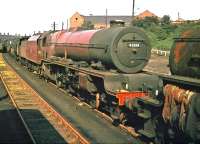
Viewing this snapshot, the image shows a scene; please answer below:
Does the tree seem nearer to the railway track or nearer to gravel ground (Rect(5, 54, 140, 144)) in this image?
gravel ground (Rect(5, 54, 140, 144))

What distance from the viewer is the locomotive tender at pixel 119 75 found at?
12.7 meters

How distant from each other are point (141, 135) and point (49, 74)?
586 inches

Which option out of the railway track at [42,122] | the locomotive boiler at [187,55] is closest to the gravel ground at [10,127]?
the railway track at [42,122]

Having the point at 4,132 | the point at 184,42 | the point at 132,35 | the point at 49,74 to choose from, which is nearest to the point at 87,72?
the point at 132,35

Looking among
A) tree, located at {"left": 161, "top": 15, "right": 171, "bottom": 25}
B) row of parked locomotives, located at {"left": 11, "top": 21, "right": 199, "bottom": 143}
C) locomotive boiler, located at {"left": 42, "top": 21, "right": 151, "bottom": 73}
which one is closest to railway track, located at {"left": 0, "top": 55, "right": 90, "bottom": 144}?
row of parked locomotives, located at {"left": 11, "top": 21, "right": 199, "bottom": 143}

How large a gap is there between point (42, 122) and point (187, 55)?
751cm

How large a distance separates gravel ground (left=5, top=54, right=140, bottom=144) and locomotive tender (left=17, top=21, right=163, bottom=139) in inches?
19.7

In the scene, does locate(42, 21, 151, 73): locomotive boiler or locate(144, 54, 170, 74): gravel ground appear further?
locate(144, 54, 170, 74): gravel ground

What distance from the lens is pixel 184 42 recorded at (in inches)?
419

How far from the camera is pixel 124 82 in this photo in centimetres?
1488

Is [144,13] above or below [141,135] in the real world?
above

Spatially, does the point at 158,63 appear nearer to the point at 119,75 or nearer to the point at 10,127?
the point at 119,75

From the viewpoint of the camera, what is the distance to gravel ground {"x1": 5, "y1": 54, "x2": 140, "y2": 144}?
43.6 ft

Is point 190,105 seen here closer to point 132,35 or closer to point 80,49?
point 132,35
